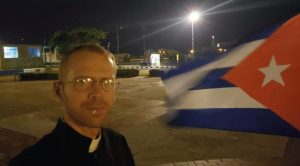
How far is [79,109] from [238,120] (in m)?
1.80

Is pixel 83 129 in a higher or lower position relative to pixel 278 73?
lower

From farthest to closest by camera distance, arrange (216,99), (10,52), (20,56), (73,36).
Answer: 1. (20,56)
2. (10,52)
3. (73,36)
4. (216,99)

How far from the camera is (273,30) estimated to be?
2.73 metres

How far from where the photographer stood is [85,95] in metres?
1.46

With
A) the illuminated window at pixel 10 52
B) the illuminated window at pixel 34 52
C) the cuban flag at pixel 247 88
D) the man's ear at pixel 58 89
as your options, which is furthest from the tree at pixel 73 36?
the man's ear at pixel 58 89

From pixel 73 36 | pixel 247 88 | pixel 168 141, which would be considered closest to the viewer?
pixel 247 88

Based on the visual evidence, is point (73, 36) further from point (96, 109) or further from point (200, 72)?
point (96, 109)

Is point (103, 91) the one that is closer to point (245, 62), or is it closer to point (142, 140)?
point (245, 62)

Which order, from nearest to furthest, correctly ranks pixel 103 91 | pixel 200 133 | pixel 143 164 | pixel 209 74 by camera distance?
1. pixel 103 91
2. pixel 209 74
3. pixel 143 164
4. pixel 200 133

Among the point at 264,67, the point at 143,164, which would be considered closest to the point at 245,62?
the point at 264,67

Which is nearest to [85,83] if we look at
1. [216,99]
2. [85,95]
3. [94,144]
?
[85,95]

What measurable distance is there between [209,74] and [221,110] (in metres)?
0.36

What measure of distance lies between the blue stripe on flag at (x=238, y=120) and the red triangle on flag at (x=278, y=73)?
7 cm

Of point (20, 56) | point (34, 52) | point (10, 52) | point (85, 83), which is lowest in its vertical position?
point (85, 83)
